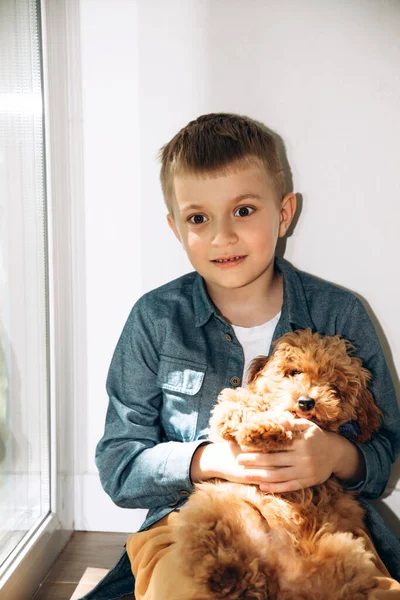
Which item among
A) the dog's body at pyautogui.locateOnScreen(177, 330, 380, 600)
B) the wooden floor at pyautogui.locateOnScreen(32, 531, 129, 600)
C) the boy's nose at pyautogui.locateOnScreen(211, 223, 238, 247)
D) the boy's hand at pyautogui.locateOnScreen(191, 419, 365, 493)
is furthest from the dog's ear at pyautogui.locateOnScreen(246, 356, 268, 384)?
the wooden floor at pyautogui.locateOnScreen(32, 531, 129, 600)

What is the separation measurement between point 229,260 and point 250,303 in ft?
0.47

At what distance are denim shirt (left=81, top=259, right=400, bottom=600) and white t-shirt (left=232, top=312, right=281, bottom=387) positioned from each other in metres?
0.02

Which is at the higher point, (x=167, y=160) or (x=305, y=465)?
(x=167, y=160)

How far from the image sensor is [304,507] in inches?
41.8

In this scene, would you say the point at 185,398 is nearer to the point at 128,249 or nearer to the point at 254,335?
the point at 254,335

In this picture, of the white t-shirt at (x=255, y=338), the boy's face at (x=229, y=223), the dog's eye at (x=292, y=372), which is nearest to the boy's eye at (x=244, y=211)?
the boy's face at (x=229, y=223)

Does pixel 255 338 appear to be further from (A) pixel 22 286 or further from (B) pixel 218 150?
(A) pixel 22 286

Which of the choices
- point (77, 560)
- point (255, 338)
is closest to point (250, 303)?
point (255, 338)

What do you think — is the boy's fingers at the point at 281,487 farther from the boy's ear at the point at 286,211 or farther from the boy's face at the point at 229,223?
the boy's ear at the point at 286,211

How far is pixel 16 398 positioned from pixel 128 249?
47 cm

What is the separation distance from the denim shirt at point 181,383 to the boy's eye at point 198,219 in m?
0.17

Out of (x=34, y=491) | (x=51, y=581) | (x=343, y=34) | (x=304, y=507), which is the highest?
(x=343, y=34)

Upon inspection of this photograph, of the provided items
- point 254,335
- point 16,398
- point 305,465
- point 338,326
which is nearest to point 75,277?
point 16,398

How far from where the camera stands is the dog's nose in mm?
1038
